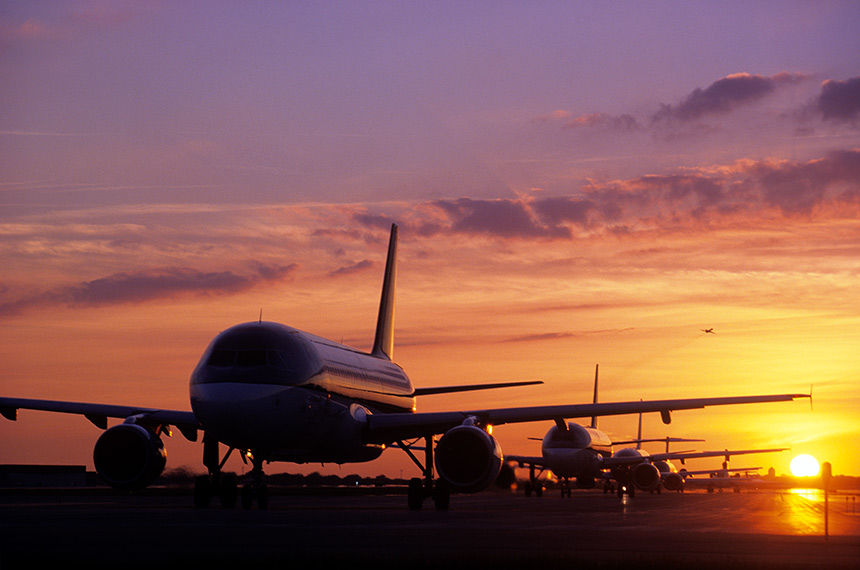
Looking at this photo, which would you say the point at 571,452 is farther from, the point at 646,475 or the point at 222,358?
the point at 222,358

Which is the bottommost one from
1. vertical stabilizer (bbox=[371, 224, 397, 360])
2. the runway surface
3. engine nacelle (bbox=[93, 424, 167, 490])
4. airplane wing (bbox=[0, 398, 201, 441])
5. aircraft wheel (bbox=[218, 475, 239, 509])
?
the runway surface

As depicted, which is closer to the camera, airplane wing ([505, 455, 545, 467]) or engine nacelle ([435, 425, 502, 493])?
engine nacelle ([435, 425, 502, 493])

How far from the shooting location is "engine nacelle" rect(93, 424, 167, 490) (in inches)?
1054

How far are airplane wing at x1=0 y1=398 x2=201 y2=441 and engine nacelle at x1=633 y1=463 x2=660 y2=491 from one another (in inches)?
1901

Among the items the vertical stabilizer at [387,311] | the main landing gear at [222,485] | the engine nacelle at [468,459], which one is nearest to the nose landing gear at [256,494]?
the main landing gear at [222,485]

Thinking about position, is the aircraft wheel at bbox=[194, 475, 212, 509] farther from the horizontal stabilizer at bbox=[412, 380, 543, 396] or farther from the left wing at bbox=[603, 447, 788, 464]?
the left wing at bbox=[603, 447, 788, 464]

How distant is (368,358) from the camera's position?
36.1 meters

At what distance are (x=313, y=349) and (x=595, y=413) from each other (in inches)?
333

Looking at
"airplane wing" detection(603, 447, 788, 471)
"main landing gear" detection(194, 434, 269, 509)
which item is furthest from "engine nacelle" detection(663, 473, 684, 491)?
"main landing gear" detection(194, 434, 269, 509)

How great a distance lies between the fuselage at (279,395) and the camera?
25422 mm

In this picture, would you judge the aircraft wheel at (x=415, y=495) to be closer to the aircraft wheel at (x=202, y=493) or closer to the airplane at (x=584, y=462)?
the aircraft wheel at (x=202, y=493)

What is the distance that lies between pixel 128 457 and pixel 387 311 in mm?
19006

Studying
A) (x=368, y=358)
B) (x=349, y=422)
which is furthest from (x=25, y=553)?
(x=368, y=358)

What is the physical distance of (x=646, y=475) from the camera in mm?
73250
